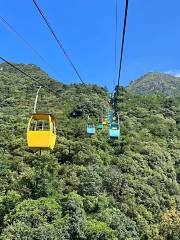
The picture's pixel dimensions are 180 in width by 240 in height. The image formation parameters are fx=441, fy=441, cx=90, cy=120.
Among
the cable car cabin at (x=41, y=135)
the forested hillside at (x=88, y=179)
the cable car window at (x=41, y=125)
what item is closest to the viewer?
the cable car cabin at (x=41, y=135)

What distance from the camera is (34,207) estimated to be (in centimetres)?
3631

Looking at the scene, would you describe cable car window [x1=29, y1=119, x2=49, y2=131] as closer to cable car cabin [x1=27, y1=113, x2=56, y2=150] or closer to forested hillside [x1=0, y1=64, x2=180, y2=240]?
cable car cabin [x1=27, y1=113, x2=56, y2=150]

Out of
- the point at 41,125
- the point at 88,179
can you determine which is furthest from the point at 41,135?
the point at 88,179

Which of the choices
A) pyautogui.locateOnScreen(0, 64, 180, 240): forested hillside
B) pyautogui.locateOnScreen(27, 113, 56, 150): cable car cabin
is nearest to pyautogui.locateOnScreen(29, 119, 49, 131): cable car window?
pyautogui.locateOnScreen(27, 113, 56, 150): cable car cabin

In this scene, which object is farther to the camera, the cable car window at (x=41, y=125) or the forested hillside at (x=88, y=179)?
the forested hillside at (x=88, y=179)

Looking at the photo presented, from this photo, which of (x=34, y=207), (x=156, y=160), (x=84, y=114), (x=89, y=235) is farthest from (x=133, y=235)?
(x=84, y=114)

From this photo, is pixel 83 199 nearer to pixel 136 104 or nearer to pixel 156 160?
pixel 156 160

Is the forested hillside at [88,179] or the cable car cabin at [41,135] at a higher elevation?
the cable car cabin at [41,135]

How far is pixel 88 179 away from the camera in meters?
43.4

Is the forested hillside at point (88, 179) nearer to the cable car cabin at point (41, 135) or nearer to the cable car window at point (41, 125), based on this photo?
the cable car window at point (41, 125)

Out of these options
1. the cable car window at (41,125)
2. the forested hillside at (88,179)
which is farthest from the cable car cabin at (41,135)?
the forested hillside at (88,179)

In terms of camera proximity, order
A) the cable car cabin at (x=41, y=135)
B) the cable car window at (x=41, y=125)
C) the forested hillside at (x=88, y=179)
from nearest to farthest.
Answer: the cable car cabin at (x=41, y=135) < the cable car window at (x=41, y=125) < the forested hillside at (x=88, y=179)

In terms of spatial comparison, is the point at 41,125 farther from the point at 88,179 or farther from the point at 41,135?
the point at 88,179

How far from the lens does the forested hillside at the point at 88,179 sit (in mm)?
35938
